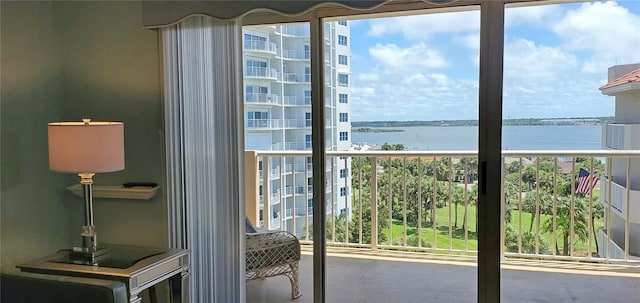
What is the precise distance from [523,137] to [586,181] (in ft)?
1.42

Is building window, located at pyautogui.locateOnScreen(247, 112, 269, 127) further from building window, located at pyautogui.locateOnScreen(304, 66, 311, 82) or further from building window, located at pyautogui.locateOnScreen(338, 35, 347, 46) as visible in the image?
building window, located at pyautogui.locateOnScreen(338, 35, 347, 46)

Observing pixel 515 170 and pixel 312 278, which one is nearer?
pixel 515 170

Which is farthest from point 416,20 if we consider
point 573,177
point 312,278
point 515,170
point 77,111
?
point 77,111

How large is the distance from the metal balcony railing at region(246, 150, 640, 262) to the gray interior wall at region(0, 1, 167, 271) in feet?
A: 2.44

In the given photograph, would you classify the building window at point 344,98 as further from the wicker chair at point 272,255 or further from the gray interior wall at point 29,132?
the gray interior wall at point 29,132

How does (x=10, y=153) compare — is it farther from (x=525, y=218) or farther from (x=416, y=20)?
(x=525, y=218)

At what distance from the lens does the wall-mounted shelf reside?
283 centimetres

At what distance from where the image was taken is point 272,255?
2.96 m

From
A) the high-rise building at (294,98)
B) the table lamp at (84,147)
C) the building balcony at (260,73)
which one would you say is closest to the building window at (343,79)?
the high-rise building at (294,98)

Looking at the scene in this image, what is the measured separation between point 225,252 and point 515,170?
1.61 m

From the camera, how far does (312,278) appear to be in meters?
2.84

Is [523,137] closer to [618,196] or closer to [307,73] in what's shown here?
[618,196]

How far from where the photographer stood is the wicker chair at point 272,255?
2.91 meters

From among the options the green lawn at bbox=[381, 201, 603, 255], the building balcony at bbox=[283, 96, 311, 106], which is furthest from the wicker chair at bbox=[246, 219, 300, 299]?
the building balcony at bbox=[283, 96, 311, 106]
